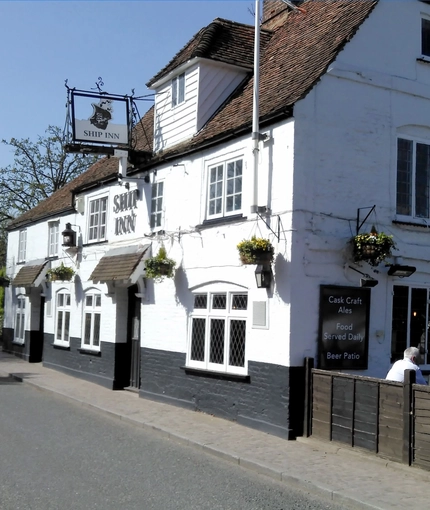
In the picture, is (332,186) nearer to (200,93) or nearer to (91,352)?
(200,93)

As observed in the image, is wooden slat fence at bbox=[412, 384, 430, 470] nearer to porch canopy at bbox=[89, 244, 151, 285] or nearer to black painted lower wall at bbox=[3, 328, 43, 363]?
porch canopy at bbox=[89, 244, 151, 285]

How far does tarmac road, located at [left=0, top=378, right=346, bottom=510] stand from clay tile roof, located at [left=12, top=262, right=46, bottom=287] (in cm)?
1111

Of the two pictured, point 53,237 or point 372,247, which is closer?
point 372,247

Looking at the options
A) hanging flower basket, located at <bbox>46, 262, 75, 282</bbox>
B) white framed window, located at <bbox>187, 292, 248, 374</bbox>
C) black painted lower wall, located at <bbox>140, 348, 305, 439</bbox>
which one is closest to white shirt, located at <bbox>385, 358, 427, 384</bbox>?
black painted lower wall, located at <bbox>140, 348, 305, 439</bbox>

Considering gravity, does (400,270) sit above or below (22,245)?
below

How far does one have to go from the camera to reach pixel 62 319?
22.0 metres

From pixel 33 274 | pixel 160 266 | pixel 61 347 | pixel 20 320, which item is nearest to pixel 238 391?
pixel 160 266

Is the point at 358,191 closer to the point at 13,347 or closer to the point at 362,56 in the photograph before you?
the point at 362,56

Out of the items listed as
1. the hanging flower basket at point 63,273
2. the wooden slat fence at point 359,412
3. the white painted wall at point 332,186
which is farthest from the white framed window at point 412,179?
the hanging flower basket at point 63,273

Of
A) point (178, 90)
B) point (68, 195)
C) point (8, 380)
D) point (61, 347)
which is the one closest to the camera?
point (178, 90)

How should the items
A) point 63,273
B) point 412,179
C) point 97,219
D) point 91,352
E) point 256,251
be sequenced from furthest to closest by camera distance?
point 63,273 → point 97,219 → point 91,352 → point 412,179 → point 256,251

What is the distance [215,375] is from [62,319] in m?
10.2

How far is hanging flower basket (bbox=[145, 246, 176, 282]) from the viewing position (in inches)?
580

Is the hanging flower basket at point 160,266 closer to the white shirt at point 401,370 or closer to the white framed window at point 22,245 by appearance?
the white shirt at point 401,370
